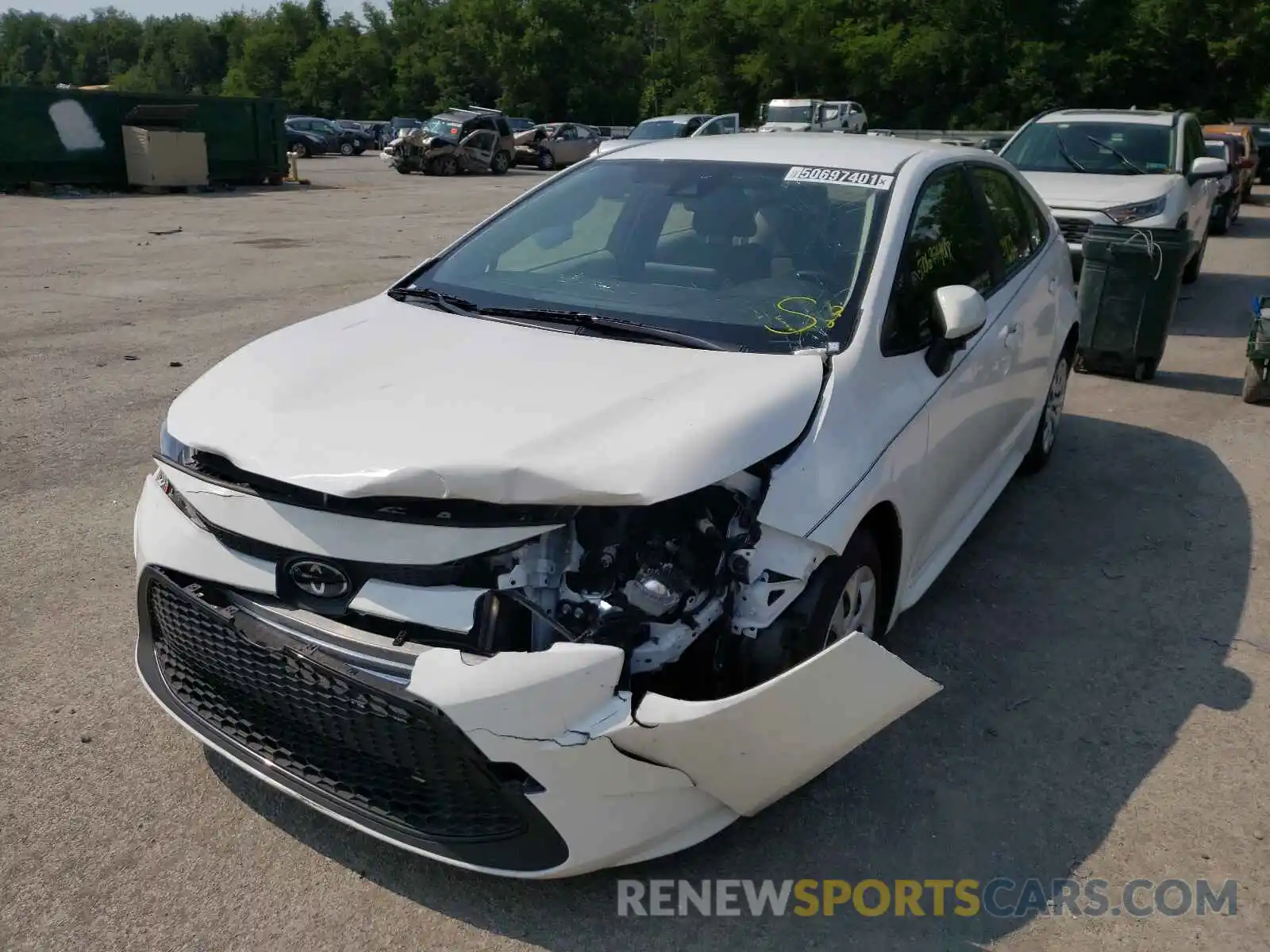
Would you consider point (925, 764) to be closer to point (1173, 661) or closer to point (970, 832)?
point (970, 832)

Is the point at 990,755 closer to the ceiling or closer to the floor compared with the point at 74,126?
closer to the floor

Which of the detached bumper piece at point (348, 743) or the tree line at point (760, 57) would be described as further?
the tree line at point (760, 57)

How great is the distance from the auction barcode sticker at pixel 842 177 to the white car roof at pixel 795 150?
0.04 meters

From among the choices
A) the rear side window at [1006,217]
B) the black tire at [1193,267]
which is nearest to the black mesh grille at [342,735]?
the rear side window at [1006,217]

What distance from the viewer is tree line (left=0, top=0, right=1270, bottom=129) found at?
46531mm

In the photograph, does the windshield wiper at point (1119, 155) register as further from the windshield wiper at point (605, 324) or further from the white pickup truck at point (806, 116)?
the white pickup truck at point (806, 116)

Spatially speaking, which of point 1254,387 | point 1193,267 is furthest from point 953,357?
point 1193,267

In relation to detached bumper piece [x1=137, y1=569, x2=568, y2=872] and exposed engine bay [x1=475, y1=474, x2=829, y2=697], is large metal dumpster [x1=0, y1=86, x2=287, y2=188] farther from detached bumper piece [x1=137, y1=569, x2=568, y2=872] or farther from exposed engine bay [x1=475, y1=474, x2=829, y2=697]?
exposed engine bay [x1=475, y1=474, x2=829, y2=697]

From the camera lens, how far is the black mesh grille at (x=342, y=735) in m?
2.52

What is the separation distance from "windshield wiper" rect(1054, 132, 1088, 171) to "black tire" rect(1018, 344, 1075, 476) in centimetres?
526

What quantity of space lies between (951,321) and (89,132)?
2397 centimetres

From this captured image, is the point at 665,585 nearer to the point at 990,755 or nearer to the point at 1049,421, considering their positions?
the point at 990,755

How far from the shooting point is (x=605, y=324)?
3496mm

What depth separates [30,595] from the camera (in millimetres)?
4289
